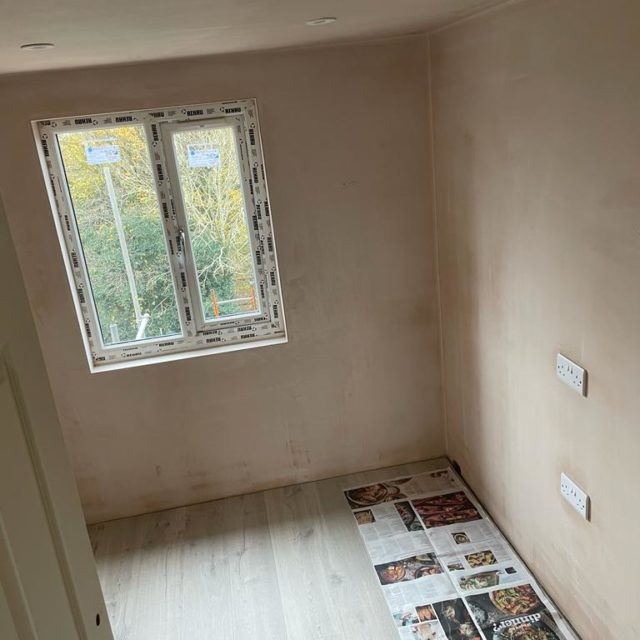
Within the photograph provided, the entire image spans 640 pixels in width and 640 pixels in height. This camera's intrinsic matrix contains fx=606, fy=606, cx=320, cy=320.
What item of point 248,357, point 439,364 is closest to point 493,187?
point 439,364

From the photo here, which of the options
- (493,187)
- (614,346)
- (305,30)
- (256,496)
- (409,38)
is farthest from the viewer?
(256,496)

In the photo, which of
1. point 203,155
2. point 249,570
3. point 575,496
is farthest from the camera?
point 203,155

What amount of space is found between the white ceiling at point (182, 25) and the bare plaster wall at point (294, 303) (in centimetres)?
18

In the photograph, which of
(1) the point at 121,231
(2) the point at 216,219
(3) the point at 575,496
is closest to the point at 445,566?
(3) the point at 575,496

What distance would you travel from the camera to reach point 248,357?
9.33 ft

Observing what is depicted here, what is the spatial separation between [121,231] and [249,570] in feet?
5.16

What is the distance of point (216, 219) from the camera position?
275cm

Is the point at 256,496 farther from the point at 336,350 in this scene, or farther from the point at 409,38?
the point at 409,38

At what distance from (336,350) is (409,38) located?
1.41 m

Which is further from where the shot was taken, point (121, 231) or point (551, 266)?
point (121, 231)

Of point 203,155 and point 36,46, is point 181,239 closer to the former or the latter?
point 203,155

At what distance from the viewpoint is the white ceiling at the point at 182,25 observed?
4.16 ft

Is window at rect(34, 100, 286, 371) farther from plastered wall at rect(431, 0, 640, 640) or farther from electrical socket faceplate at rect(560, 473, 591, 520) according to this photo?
electrical socket faceplate at rect(560, 473, 591, 520)

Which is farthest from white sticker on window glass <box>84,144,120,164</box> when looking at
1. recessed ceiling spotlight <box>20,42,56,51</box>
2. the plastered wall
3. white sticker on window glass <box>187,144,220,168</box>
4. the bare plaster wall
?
the plastered wall
